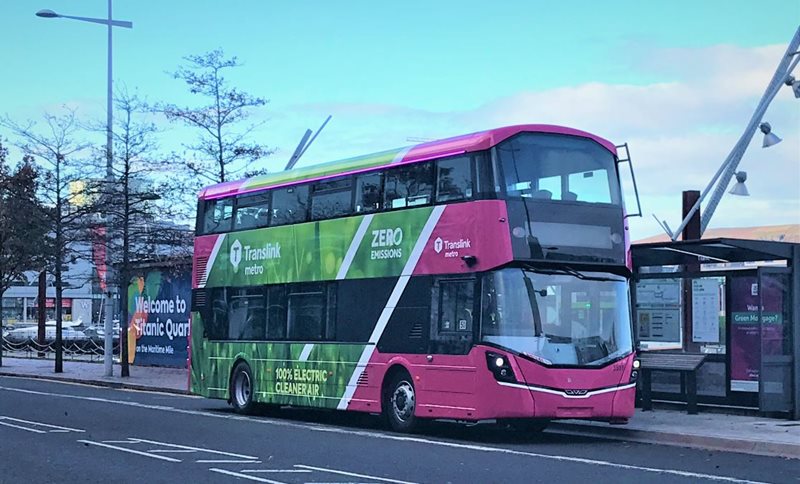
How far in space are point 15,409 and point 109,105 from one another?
15.8m

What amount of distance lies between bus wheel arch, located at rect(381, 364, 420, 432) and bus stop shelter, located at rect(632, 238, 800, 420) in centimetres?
482

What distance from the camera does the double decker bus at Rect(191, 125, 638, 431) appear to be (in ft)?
54.0

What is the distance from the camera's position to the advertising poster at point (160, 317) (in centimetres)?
3981

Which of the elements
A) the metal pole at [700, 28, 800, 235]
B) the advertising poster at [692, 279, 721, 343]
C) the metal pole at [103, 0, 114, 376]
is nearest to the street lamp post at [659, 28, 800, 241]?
the metal pole at [700, 28, 800, 235]

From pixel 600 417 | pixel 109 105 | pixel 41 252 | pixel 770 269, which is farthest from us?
pixel 41 252

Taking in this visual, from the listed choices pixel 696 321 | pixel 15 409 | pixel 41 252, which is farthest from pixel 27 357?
pixel 696 321

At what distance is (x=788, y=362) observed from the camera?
60.8ft

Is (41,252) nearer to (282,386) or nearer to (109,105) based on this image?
(109,105)

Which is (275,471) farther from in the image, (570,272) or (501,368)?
(570,272)

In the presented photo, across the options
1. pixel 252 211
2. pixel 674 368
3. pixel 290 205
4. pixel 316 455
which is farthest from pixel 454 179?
pixel 252 211

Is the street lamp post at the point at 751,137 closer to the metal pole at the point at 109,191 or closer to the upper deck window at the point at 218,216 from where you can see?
the upper deck window at the point at 218,216

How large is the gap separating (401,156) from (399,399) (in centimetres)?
388

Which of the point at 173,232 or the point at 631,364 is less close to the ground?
the point at 173,232

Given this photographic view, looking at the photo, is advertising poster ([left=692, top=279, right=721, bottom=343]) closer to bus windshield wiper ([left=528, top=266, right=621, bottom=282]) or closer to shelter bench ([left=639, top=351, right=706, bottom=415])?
shelter bench ([left=639, top=351, right=706, bottom=415])
